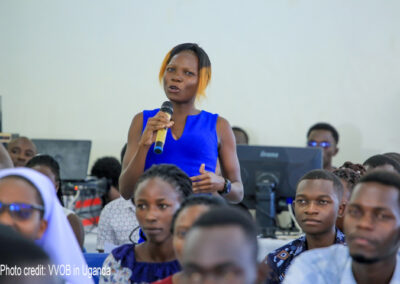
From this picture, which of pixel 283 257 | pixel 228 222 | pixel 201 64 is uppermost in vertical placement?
pixel 201 64

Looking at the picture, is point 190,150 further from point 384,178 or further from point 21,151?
point 21,151

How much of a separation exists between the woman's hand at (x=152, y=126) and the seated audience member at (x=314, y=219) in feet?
2.68

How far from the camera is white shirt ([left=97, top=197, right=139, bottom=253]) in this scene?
417 cm

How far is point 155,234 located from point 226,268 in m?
1.13

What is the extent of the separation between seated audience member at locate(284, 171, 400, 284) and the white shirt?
1.99 m

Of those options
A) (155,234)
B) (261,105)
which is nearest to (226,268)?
(155,234)

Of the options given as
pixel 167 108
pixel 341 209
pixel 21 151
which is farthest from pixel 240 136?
pixel 167 108

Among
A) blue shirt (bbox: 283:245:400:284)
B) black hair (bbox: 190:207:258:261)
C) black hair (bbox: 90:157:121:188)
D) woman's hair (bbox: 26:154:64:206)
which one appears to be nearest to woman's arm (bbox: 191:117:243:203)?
blue shirt (bbox: 283:245:400:284)

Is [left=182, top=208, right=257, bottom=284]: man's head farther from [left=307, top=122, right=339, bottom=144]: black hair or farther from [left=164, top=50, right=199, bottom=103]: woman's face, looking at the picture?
[left=307, top=122, right=339, bottom=144]: black hair

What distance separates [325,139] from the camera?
6246 millimetres

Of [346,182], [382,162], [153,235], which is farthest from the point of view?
[382,162]

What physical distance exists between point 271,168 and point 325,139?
1.68 metres

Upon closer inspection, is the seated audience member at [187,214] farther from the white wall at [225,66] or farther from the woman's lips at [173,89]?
the white wall at [225,66]

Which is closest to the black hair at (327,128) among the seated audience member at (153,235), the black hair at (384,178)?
the seated audience member at (153,235)
